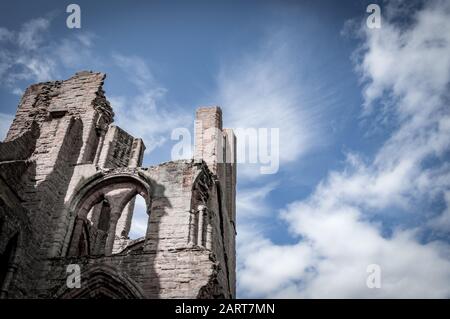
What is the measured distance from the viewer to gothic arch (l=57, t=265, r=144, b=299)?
7.75 m

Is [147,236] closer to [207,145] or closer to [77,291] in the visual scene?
[77,291]

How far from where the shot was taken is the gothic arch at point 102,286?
775cm

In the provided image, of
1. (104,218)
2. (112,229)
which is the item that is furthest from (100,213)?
(112,229)

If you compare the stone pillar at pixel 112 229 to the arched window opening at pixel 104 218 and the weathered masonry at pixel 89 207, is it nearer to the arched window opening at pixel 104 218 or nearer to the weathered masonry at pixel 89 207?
the weathered masonry at pixel 89 207

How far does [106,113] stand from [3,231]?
536 centimetres

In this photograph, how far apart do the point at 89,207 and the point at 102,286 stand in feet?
8.03

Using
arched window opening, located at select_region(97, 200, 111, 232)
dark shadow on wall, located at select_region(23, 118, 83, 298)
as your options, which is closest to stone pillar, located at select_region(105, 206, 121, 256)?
dark shadow on wall, located at select_region(23, 118, 83, 298)

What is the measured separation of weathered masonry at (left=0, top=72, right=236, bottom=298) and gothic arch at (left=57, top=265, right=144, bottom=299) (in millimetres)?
20

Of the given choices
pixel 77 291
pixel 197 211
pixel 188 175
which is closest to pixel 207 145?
pixel 188 175

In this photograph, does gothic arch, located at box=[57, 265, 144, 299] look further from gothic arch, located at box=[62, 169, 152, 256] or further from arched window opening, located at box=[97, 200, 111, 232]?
arched window opening, located at box=[97, 200, 111, 232]

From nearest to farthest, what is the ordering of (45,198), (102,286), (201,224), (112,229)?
(102,286), (201,224), (45,198), (112,229)

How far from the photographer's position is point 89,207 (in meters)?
9.78

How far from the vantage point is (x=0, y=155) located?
8.98 m

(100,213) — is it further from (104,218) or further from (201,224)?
(201,224)
